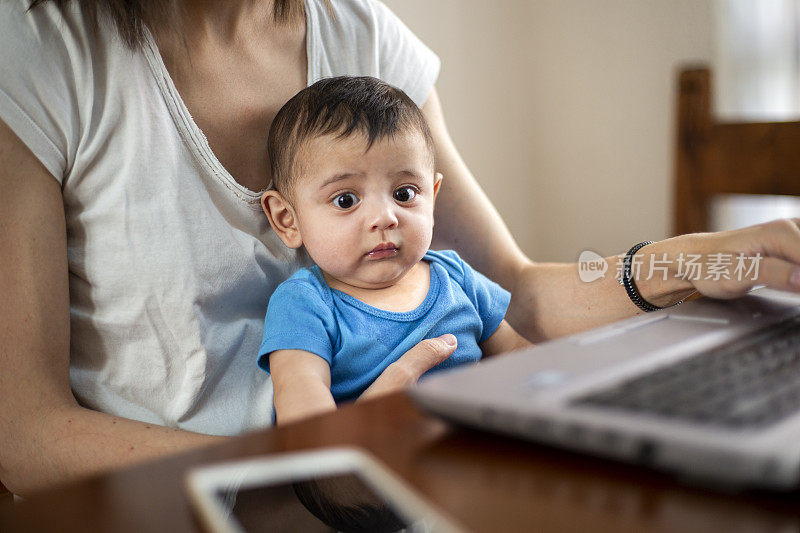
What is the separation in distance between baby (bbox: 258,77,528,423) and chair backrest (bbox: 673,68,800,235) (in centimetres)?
87

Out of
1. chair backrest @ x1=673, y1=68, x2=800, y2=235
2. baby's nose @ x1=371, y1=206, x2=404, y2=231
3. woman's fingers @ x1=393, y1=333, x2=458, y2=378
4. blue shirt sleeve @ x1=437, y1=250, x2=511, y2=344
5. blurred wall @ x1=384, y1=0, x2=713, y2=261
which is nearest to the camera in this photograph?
woman's fingers @ x1=393, y1=333, x2=458, y2=378

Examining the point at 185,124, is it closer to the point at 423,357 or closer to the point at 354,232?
the point at 354,232

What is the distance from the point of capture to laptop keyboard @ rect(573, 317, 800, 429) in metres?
0.36

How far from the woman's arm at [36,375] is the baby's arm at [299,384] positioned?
0.31 ft

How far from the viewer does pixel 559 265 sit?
105 cm

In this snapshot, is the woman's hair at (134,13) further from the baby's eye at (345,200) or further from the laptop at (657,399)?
the laptop at (657,399)

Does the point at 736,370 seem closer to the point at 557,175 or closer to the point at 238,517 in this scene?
the point at 238,517

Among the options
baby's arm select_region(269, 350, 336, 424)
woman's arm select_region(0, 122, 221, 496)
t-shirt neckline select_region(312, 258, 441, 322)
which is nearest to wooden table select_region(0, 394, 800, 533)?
baby's arm select_region(269, 350, 336, 424)

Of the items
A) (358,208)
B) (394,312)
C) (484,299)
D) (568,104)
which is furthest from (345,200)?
(568,104)

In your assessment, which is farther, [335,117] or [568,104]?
[568,104]

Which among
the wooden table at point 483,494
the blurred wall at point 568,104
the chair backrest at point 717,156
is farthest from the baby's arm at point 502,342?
the blurred wall at point 568,104

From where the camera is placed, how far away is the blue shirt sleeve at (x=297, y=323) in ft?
2.54

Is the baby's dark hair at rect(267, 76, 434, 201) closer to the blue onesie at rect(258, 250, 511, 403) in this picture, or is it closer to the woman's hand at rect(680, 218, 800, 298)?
the blue onesie at rect(258, 250, 511, 403)

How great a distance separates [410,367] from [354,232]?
7.7 inches
